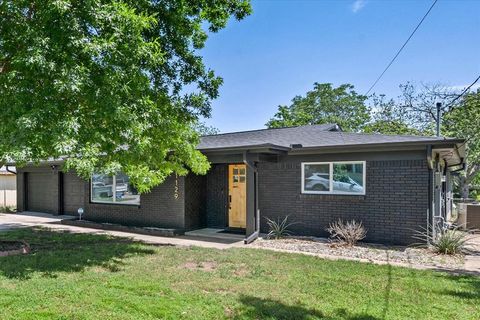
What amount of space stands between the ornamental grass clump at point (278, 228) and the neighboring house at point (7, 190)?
653 inches

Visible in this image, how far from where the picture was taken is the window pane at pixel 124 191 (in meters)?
12.9

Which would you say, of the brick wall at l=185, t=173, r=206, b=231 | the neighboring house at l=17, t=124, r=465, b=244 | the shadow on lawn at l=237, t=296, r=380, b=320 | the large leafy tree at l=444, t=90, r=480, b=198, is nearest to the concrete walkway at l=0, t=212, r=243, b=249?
the neighboring house at l=17, t=124, r=465, b=244

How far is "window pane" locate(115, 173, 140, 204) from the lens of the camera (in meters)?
12.9

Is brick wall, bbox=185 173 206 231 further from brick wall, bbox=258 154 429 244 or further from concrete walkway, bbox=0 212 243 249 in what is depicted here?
brick wall, bbox=258 154 429 244

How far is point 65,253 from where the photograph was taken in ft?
26.2

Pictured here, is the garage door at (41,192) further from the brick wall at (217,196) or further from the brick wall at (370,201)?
the brick wall at (370,201)

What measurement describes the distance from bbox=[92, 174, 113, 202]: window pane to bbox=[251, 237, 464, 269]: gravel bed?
21.8 feet

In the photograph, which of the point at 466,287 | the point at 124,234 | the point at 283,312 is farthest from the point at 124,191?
the point at 466,287

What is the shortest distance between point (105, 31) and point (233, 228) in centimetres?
728

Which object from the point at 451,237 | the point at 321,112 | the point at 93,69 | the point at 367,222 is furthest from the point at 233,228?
the point at 321,112

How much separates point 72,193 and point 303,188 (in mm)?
11151

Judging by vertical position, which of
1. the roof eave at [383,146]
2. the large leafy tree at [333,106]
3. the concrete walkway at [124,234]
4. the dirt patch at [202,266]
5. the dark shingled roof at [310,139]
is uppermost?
the large leafy tree at [333,106]

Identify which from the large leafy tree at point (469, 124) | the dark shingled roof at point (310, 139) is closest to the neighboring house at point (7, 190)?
the dark shingled roof at point (310, 139)

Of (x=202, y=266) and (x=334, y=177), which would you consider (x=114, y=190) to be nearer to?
(x=202, y=266)
